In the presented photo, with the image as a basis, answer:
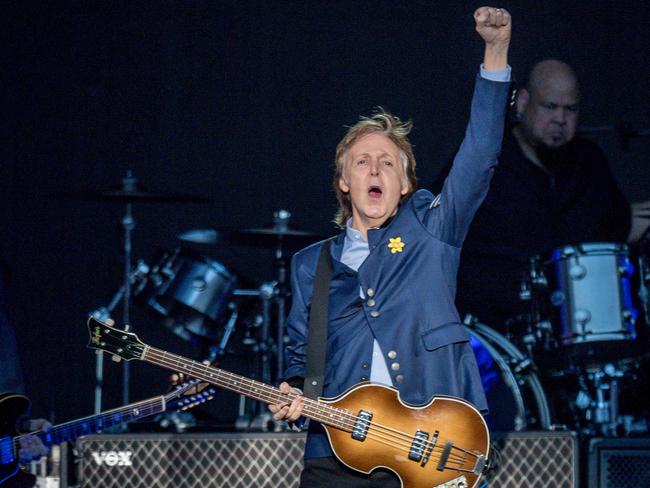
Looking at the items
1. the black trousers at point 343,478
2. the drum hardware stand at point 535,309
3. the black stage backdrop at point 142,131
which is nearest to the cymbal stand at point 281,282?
the black stage backdrop at point 142,131

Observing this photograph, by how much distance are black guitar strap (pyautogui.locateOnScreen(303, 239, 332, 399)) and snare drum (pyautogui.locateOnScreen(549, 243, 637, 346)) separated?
2887mm

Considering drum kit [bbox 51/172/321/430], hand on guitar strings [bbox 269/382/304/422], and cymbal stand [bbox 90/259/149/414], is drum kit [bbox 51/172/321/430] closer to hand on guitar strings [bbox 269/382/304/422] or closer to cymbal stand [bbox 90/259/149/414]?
cymbal stand [bbox 90/259/149/414]

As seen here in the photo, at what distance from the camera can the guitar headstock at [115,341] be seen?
14.1 feet

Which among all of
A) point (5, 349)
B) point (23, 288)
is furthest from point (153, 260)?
point (5, 349)

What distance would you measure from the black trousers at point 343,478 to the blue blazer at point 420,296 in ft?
0.21

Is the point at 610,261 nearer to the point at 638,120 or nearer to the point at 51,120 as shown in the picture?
the point at 638,120

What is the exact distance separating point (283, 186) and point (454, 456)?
4111 mm

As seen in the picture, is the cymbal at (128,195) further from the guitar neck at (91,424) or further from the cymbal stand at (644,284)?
the cymbal stand at (644,284)

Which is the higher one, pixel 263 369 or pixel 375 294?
pixel 375 294

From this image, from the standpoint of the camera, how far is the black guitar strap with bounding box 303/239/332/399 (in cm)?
411

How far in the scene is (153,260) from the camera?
775 cm

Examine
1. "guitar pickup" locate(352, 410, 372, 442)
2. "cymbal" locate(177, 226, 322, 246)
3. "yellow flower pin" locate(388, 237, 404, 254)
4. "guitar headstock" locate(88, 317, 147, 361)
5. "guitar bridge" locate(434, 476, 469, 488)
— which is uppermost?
"yellow flower pin" locate(388, 237, 404, 254)

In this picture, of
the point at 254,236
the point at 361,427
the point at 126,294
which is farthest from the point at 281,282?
the point at 361,427

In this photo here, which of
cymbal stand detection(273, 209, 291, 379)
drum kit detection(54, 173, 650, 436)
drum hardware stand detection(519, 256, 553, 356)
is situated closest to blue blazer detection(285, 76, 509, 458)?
drum kit detection(54, 173, 650, 436)
